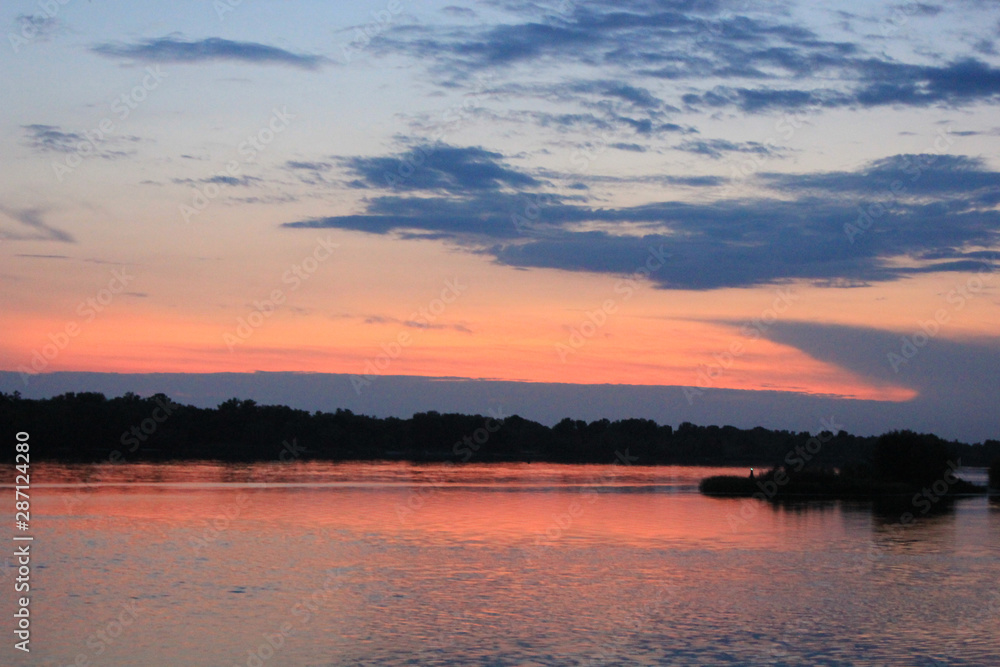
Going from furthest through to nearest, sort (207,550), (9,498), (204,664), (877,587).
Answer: (9,498) → (207,550) → (877,587) → (204,664)

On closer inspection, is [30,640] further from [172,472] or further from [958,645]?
[172,472]

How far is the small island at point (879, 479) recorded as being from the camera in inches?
2564

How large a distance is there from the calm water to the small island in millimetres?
19013

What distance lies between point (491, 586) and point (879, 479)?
174 feet

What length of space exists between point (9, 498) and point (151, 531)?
14474 mm

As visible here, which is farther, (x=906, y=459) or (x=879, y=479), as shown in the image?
(x=906, y=459)

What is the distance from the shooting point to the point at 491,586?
23.5 meters

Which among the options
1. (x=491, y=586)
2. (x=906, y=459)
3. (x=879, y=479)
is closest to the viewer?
(x=491, y=586)

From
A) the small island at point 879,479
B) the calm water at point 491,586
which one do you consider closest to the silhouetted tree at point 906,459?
the small island at point 879,479

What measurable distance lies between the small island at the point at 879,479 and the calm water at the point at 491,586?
62.4 ft

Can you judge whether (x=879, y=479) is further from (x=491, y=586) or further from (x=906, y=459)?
(x=491, y=586)

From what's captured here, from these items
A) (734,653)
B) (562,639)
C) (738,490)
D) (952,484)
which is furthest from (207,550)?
(952,484)

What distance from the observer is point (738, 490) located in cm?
6538

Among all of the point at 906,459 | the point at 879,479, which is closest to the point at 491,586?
the point at 879,479
